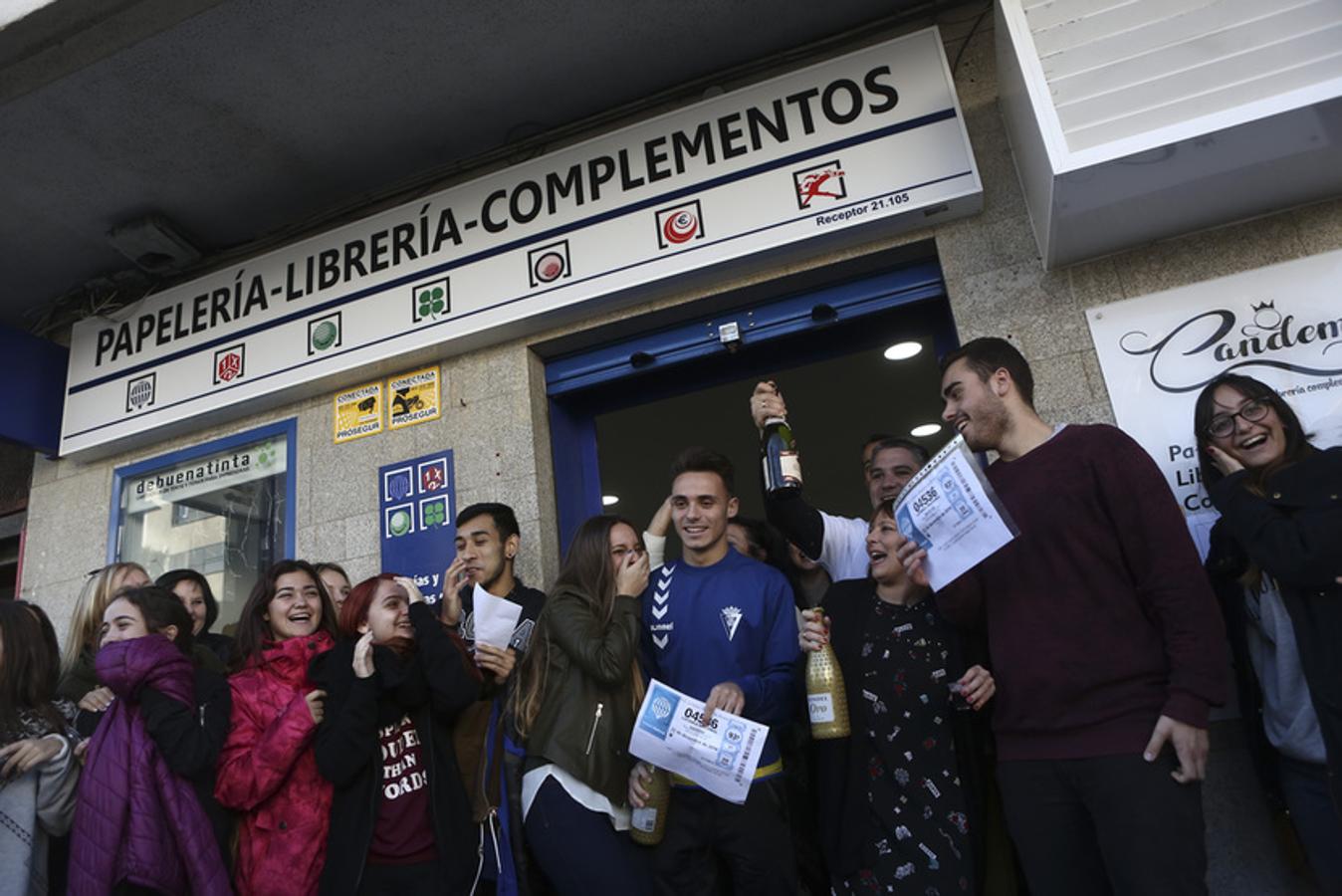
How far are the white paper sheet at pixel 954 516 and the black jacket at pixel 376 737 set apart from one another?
1.41 meters

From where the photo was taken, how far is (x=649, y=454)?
696 centimetres

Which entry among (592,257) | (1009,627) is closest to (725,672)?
Result: (1009,627)

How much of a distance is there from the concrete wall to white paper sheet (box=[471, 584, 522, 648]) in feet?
2.65

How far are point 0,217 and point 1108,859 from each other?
539cm

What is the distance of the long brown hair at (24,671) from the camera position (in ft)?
8.10

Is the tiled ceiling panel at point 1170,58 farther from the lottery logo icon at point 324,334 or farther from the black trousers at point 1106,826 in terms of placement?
the lottery logo icon at point 324,334

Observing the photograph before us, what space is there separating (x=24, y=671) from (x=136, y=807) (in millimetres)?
604

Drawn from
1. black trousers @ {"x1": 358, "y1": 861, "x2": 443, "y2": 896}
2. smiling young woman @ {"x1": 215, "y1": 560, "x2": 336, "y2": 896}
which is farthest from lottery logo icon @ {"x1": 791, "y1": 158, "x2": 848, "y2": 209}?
black trousers @ {"x1": 358, "y1": 861, "x2": 443, "y2": 896}

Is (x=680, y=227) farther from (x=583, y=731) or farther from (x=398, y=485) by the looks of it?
(x=583, y=731)

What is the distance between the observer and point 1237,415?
2.42m

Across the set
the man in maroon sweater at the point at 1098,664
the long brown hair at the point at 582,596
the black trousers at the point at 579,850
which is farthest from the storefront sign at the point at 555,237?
the black trousers at the point at 579,850

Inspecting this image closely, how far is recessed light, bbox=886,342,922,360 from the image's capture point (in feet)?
17.3

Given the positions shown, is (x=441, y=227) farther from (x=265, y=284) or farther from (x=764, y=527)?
(x=764, y=527)

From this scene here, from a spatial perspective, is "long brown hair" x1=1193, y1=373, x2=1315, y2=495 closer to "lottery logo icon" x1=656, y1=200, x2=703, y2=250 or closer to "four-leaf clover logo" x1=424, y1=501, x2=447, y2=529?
"lottery logo icon" x1=656, y1=200, x2=703, y2=250
